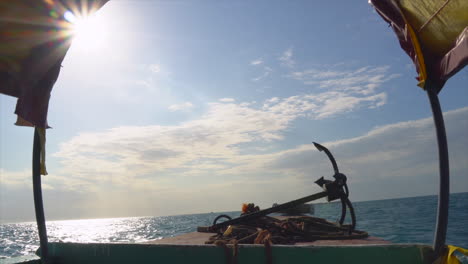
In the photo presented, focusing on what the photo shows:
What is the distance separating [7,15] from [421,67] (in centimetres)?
306

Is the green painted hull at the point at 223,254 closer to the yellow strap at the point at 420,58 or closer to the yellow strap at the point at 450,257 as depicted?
the yellow strap at the point at 450,257

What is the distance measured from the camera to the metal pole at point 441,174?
1865 mm

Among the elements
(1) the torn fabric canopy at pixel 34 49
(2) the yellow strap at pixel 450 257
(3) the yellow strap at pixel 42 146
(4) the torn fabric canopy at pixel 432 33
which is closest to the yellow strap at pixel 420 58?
(4) the torn fabric canopy at pixel 432 33

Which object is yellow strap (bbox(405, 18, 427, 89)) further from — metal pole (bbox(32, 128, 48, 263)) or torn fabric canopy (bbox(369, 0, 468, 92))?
metal pole (bbox(32, 128, 48, 263))

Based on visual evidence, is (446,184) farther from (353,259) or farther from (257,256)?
(257,256)

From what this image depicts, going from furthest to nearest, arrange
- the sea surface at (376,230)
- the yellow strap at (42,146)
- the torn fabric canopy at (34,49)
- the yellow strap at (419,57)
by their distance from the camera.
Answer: the sea surface at (376,230), the yellow strap at (42,146), the torn fabric canopy at (34,49), the yellow strap at (419,57)

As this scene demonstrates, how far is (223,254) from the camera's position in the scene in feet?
7.50

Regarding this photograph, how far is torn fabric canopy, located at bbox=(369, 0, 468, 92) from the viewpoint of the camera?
1.80m

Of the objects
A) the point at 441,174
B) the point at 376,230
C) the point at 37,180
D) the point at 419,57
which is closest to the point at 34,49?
the point at 37,180

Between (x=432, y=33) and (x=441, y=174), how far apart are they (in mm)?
923

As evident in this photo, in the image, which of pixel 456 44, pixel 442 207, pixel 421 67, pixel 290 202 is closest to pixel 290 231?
pixel 290 202

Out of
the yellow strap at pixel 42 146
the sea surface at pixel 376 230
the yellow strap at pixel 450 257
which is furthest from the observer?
the sea surface at pixel 376 230

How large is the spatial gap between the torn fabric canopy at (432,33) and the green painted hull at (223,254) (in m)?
1.14

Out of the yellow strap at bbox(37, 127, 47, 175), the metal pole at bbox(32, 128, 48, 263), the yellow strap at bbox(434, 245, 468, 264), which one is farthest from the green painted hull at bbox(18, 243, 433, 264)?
the yellow strap at bbox(37, 127, 47, 175)
